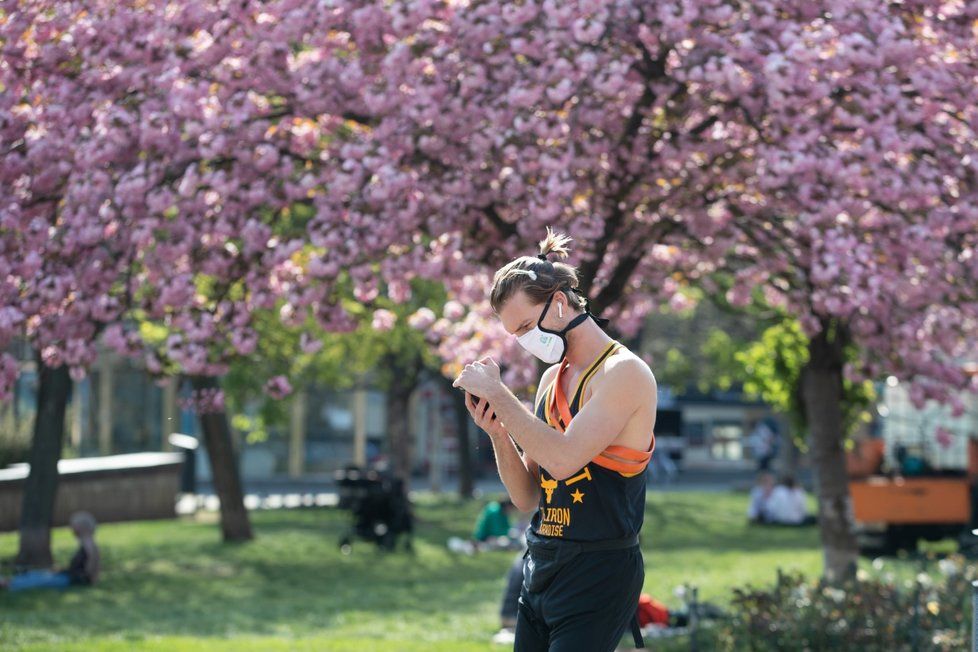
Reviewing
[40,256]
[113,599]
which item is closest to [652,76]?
[40,256]

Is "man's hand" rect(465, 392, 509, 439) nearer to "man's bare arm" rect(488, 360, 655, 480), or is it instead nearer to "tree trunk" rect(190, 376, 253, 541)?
"man's bare arm" rect(488, 360, 655, 480)

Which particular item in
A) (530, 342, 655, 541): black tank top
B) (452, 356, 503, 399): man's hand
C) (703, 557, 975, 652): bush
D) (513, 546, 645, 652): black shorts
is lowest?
(703, 557, 975, 652): bush

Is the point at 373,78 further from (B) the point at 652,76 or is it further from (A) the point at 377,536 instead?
(A) the point at 377,536

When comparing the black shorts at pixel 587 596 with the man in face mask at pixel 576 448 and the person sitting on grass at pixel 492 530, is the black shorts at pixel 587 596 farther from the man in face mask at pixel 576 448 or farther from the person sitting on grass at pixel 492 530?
the person sitting on grass at pixel 492 530

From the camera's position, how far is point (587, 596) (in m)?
4.59

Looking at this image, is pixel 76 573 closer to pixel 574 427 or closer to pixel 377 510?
pixel 377 510

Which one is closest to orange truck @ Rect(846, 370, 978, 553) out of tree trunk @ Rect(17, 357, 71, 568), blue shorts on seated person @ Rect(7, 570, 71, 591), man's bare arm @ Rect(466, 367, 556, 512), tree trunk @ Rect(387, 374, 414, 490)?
tree trunk @ Rect(387, 374, 414, 490)

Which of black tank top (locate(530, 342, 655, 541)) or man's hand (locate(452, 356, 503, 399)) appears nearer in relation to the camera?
man's hand (locate(452, 356, 503, 399))

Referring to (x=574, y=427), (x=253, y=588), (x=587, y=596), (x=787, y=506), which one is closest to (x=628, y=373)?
(x=574, y=427)

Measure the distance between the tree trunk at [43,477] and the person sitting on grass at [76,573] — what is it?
884 millimetres

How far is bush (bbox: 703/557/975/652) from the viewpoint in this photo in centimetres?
874

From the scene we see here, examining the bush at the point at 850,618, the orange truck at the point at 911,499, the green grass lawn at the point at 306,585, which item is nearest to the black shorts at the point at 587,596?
the bush at the point at 850,618

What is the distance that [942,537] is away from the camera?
23.7m

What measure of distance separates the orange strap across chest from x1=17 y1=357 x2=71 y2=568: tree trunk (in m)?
14.5
